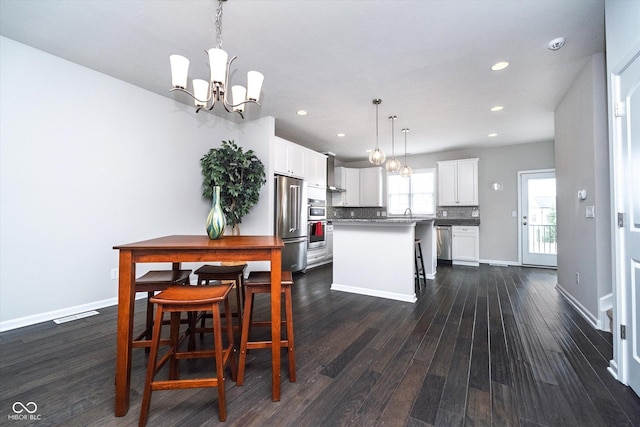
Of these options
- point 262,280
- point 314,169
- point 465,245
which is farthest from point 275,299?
point 465,245

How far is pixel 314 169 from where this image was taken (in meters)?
5.35

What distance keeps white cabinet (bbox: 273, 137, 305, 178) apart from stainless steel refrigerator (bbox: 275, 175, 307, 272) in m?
0.15

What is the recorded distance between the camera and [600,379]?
1.71m

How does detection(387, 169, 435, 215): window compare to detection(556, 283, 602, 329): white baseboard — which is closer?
detection(556, 283, 602, 329): white baseboard

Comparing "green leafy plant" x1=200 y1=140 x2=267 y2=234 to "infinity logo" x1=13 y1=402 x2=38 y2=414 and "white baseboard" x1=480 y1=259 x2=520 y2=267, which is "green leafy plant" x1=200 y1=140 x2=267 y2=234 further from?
"white baseboard" x1=480 y1=259 x2=520 y2=267

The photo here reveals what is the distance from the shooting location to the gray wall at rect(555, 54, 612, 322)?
2492mm

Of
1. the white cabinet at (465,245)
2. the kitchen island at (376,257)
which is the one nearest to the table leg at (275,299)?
the kitchen island at (376,257)

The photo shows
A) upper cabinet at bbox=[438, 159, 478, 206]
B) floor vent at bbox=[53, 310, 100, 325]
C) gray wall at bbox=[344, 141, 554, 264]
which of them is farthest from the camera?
upper cabinet at bbox=[438, 159, 478, 206]

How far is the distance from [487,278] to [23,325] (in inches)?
236

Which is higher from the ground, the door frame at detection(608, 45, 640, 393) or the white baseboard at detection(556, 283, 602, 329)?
the door frame at detection(608, 45, 640, 393)

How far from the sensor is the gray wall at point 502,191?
5559 millimetres

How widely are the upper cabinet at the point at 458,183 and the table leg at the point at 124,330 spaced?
6177 millimetres

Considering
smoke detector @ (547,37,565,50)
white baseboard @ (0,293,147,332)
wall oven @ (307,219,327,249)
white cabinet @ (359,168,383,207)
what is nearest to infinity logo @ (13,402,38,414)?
white baseboard @ (0,293,147,332)

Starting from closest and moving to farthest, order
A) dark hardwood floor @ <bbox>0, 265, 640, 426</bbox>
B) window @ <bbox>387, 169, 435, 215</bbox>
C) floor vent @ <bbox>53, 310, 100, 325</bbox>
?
dark hardwood floor @ <bbox>0, 265, 640, 426</bbox> → floor vent @ <bbox>53, 310, 100, 325</bbox> → window @ <bbox>387, 169, 435, 215</bbox>
